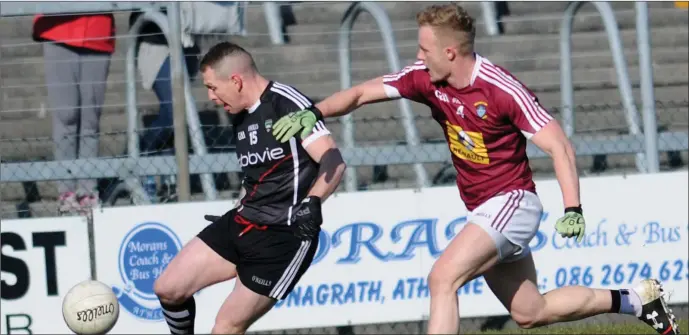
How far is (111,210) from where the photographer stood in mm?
8883

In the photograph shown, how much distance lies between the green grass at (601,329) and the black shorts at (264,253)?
2451 millimetres

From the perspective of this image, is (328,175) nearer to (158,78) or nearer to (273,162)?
(273,162)

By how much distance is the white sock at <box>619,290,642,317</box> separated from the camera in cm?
707

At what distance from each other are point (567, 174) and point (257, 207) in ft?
6.21

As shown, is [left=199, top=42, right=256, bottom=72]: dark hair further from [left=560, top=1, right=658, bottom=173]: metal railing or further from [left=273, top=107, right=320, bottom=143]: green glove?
[left=560, top=1, right=658, bottom=173]: metal railing

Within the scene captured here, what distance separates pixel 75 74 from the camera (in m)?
9.73

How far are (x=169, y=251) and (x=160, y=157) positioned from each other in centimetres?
69

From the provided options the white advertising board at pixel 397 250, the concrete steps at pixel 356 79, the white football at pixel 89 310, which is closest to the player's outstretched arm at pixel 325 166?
the white football at pixel 89 310

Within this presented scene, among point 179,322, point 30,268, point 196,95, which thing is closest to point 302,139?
point 179,322

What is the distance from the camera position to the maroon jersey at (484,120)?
616cm

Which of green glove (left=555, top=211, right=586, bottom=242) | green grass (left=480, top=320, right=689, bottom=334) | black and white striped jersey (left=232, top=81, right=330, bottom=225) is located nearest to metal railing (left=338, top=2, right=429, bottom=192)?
green grass (left=480, top=320, right=689, bottom=334)

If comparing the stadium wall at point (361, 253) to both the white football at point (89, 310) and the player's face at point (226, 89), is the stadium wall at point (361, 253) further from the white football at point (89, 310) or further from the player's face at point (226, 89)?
the player's face at point (226, 89)

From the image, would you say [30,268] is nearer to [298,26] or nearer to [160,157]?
[160,157]

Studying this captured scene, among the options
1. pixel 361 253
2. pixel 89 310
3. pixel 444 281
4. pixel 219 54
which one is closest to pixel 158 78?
pixel 361 253
